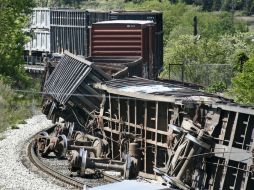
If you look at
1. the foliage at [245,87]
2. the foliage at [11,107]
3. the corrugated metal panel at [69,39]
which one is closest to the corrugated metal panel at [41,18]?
→ the corrugated metal panel at [69,39]

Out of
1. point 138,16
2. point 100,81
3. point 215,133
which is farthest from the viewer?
point 138,16

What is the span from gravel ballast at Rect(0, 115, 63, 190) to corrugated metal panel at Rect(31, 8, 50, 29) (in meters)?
23.2

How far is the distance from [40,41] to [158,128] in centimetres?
3821

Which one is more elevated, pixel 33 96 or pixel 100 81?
pixel 100 81

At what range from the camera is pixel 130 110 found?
23.9m

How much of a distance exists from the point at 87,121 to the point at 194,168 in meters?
8.05

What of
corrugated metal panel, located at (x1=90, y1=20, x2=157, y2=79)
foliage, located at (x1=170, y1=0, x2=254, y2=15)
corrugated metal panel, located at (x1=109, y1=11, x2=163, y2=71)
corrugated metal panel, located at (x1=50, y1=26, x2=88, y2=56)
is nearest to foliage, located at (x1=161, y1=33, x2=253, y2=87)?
corrugated metal panel, located at (x1=109, y1=11, x2=163, y2=71)

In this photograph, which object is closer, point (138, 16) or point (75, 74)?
point (75, 74)

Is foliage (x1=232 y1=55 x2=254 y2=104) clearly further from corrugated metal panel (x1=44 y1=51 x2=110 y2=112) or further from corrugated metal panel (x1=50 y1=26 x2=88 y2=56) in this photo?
corrugated metal panel (x1=50 y1=26 x2=88 y2=56)

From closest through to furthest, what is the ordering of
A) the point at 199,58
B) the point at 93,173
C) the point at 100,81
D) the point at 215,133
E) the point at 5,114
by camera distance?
the point at 215,133
the point at 93,173
the point at 100,81
the point at 5,114
the point at 199,58

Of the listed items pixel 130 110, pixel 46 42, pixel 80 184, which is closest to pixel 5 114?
pixel 130 110

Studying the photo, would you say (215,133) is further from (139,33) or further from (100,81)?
(139,33)

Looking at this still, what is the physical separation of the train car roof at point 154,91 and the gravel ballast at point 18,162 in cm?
379

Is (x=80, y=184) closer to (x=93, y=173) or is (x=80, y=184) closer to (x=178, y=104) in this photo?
(x=93, y=173)
